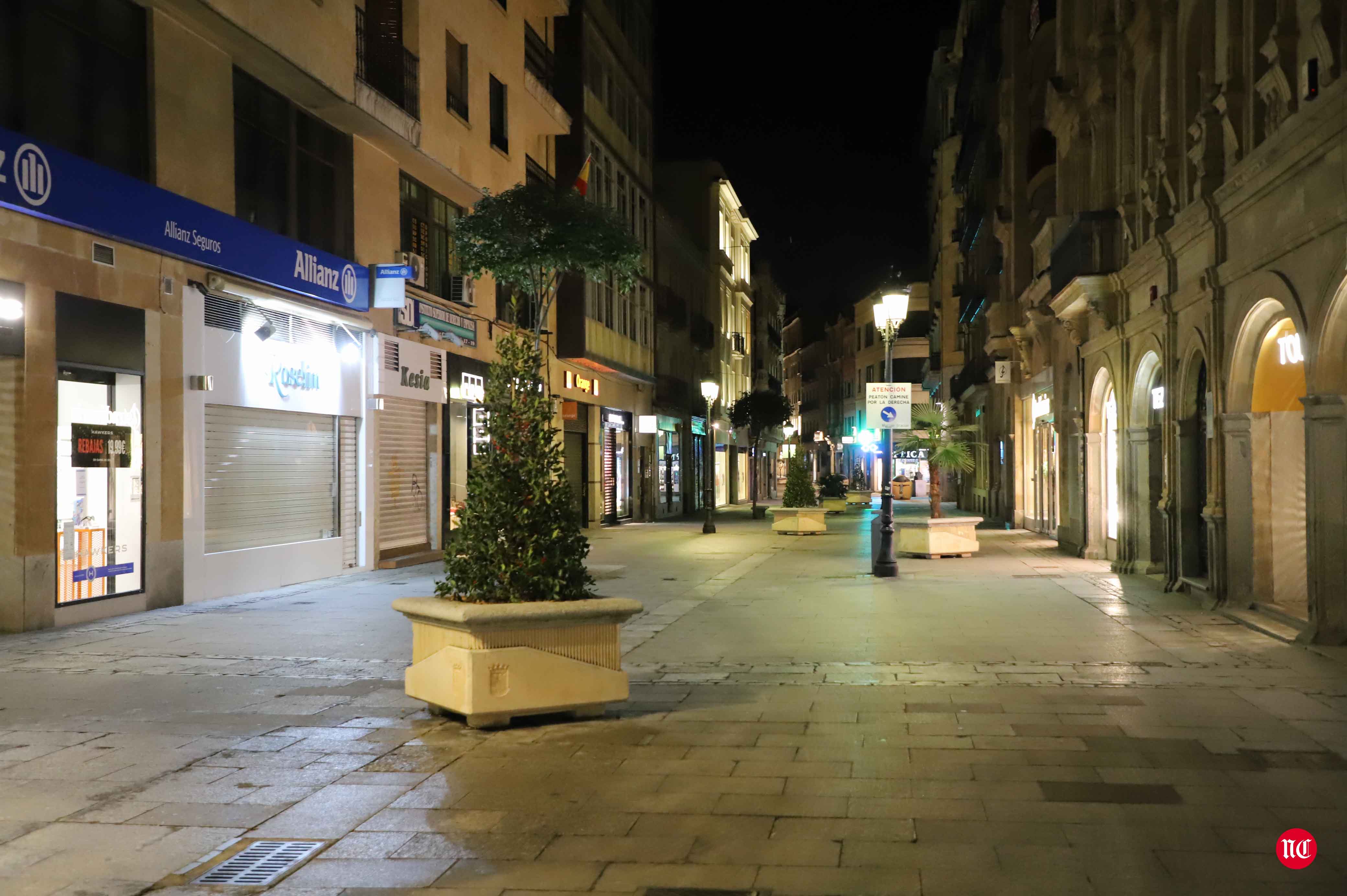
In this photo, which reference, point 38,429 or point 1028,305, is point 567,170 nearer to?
point 1028,305

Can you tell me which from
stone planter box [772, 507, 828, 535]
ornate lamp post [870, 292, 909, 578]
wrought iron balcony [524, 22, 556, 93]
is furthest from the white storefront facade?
stone planter box [772, 507, 828, 535]

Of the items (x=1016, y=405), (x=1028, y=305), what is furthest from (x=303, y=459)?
(x=1016, y=405)

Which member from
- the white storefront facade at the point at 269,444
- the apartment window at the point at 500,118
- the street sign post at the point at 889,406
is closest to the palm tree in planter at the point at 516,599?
the white storefront facade at the point at 269,444

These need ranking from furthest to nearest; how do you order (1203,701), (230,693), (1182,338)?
(1182,338)
(230,693)
(1203,701)

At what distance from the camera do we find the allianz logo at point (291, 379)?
16.6m

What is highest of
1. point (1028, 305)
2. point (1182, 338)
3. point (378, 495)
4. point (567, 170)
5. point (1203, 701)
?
point (567, 170)

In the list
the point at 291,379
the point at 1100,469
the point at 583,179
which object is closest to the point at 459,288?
the point at 583,179

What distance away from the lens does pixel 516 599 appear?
7672mm

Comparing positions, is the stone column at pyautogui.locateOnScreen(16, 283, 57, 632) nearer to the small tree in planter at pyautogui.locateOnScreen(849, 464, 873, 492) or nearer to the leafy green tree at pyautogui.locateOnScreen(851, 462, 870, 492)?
the small tree in planter at pyautogui.locateOnScreen(849, 464, 873, 492)

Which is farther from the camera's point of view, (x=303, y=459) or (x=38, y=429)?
(x=303, y=459)

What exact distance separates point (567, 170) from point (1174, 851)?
28.6 m

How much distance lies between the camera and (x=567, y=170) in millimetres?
31516

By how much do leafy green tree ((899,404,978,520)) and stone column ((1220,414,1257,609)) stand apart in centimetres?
1021

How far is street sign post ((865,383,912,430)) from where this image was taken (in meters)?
19.7
